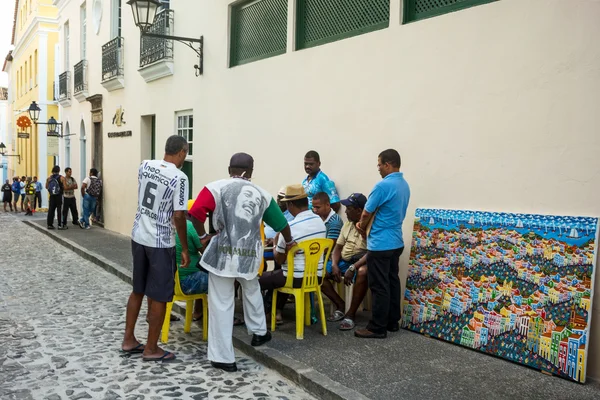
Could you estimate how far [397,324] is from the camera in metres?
5.68

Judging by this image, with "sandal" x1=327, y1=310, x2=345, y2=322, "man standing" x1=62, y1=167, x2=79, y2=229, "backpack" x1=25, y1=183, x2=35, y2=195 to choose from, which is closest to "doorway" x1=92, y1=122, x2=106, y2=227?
"man standing" x1=62, y1=167, x2=79, y2=229

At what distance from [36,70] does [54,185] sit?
1530 centimetres

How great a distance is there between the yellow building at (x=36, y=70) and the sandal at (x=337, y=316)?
19100 millimetres

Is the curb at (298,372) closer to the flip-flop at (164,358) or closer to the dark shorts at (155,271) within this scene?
the flip-flop at (164,358)

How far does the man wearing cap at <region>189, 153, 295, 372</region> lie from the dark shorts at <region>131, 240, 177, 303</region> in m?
0.35


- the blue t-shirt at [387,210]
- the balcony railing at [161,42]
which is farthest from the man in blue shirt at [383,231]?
the balcony railing at [161,42]

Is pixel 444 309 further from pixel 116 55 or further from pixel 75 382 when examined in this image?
pixel 116 55

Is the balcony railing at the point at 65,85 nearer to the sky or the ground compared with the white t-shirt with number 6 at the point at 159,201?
nearer to the sky

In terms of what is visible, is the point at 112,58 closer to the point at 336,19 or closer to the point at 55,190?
the point at 55,190

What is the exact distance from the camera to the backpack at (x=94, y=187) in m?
15.5

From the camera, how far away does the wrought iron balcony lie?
46.9 feet

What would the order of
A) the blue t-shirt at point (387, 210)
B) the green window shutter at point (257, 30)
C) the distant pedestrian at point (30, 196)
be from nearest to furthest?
the blue t-shirt at point (387, 210), the green window shutter at point (257, 30), the distant pedestrian at point (30, 196)

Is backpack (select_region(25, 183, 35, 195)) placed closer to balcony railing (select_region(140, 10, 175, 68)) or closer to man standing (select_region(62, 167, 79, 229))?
man standing (select_region(62, 167, 79, 229))

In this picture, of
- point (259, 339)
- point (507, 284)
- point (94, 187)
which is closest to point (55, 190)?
point (94, 187)
